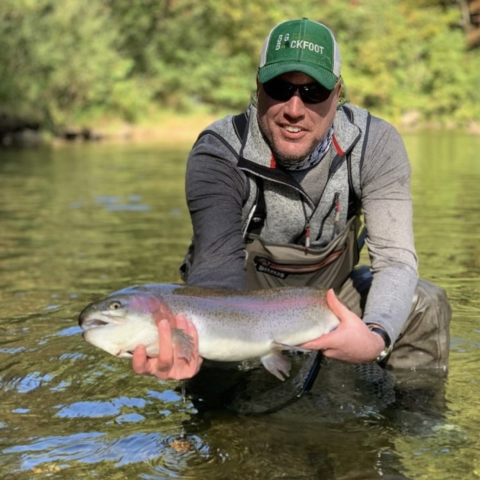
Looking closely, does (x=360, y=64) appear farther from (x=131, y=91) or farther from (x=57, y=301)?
(x=57, y=301)

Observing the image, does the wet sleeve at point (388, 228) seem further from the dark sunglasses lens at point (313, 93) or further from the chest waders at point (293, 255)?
the dark sunglasses lens at point (313, 93)

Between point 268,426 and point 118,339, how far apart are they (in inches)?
40.0

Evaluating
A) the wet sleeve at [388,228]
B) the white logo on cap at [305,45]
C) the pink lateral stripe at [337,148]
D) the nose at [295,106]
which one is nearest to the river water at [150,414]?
the wet sleeve at [388,228]

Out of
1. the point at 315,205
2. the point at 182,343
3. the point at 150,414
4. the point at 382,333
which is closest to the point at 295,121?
the point at 315,205

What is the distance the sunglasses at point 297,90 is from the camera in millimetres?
3108

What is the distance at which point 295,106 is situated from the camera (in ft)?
10.3

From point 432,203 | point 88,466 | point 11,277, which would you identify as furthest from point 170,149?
point 88,466

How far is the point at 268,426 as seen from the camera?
3254mm

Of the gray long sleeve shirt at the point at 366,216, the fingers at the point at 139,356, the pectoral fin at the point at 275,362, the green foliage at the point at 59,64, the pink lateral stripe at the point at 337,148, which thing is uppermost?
the green foliage at the point at 59,64

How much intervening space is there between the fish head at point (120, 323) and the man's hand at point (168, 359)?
3cm

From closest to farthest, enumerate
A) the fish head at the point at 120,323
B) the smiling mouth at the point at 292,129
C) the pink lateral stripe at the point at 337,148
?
the fish head at the point at 120,323, the smiling mouth at the point at 292,129, the pink lateral stripe at the point at 337,148

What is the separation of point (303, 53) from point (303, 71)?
Result: 8 centimetres

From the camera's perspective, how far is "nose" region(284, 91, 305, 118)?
3129mm

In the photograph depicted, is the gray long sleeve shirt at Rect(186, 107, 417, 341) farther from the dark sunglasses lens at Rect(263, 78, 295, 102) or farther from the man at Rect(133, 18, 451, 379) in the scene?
the dark sunglasses lens at Rect(263, 78, 295, 102)
